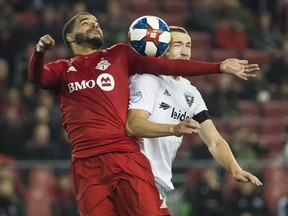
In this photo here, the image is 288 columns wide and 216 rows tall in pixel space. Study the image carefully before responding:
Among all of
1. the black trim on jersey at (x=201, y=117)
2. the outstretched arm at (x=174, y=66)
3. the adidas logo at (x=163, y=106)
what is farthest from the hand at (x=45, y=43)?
the black trim on jersey at (x=201, y=117)

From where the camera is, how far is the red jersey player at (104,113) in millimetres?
7492

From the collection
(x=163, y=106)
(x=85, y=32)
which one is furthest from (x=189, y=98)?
(x=85, y=32)

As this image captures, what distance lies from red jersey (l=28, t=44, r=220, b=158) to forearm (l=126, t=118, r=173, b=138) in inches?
3.2

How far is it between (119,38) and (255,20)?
14.6ft

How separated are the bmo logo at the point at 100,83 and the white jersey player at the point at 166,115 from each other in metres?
0.21

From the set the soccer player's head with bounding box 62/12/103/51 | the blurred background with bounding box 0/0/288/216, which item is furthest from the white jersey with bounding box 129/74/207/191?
the blurred background with bounding box 0/0/288/216

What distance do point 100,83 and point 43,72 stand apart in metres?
0.45

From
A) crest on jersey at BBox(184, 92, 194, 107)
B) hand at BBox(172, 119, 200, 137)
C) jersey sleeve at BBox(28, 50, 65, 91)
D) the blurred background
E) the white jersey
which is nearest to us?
hand at BBox(172, 119, 200, 137)

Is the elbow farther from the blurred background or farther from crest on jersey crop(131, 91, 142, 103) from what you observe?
the blurred background

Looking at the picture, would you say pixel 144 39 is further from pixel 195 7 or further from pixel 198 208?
pixel 195 7

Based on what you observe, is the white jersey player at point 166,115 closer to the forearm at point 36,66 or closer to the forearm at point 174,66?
the forearm at point 174,66

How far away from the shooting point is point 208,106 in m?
17.2

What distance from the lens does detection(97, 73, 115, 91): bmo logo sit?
303 inches

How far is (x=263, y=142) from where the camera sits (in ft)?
56.9
